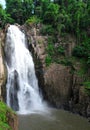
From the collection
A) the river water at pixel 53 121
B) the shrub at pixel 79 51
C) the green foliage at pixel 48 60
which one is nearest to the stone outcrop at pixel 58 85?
the green foliage at pixel 48 60

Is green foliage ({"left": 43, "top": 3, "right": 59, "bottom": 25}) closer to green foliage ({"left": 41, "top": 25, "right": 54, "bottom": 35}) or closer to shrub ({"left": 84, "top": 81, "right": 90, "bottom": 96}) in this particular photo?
green foliage ({"left": 41, "top": 25, "right": 54, "bottom": 35})

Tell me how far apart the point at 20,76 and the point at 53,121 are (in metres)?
7.82

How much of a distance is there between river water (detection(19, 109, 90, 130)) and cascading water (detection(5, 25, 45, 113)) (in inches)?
102

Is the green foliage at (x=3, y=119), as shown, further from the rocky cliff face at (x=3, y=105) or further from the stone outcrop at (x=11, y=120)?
the stone outcrop at (x=11, y=120)

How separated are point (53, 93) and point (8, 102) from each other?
5.32m

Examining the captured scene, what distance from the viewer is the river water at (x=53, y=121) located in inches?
838

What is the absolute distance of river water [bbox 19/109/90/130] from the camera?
21281 mm

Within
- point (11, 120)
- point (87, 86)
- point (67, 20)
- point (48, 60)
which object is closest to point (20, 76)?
point (48, 60)

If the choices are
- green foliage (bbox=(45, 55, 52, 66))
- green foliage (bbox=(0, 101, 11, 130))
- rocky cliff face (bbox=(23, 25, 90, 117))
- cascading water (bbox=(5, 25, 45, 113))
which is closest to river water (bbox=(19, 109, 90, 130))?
rocky cliff face (bbox=(23, 25, 90, 117))

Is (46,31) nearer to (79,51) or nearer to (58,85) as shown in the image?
(79,51)

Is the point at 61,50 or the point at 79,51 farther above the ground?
the point at 61,50

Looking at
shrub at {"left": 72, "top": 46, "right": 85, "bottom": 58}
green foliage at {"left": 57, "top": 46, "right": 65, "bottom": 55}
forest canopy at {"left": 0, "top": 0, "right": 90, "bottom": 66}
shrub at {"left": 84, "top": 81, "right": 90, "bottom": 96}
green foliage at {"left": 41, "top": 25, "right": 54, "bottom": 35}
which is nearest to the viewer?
shrub at {"left": 84, "top": 81, "right": 90, "bottom": 96}

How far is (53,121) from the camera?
75.2 ft

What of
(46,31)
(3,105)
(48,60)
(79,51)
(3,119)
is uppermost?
(46,31)
